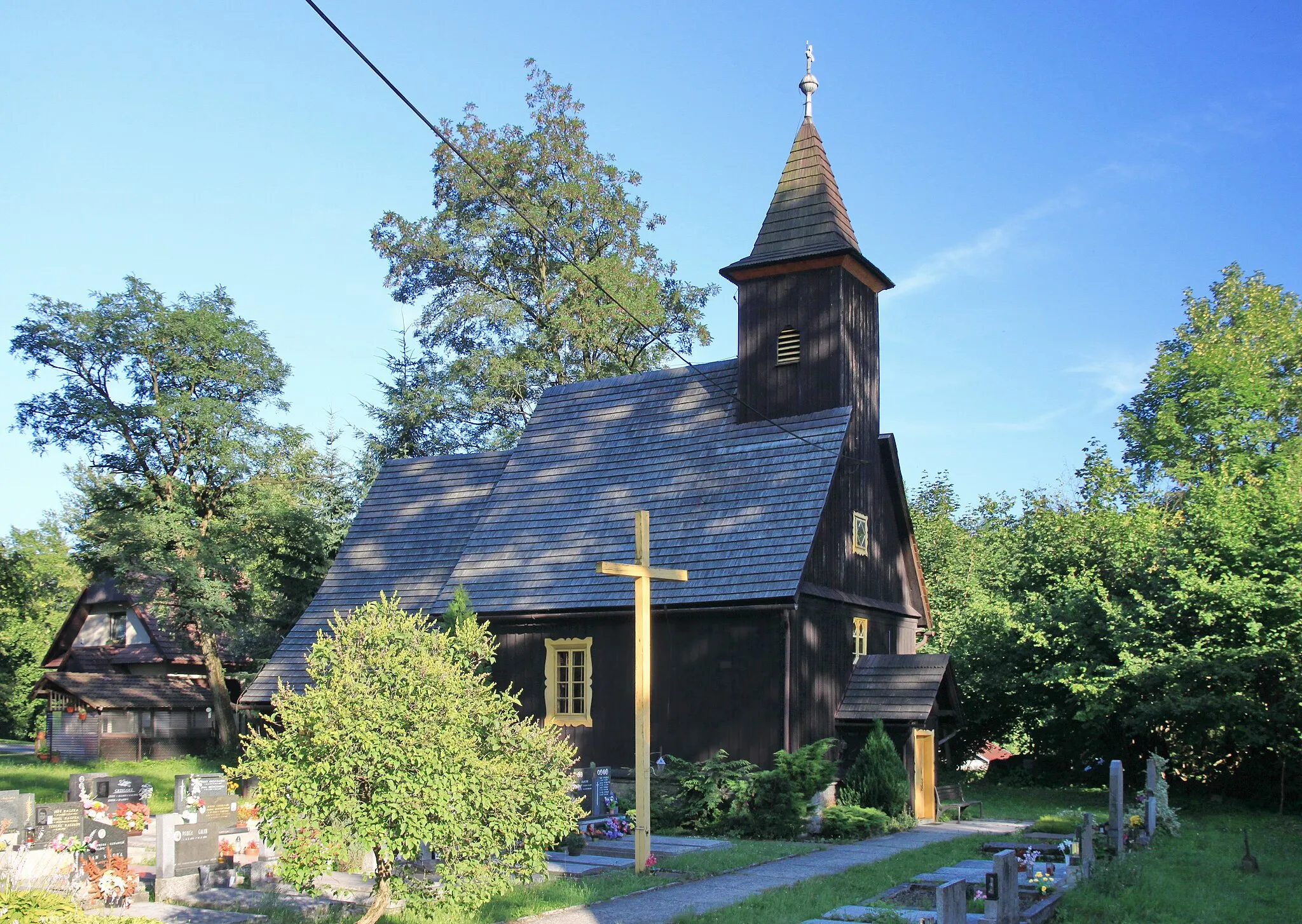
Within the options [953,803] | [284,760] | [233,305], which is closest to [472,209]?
[233,305]

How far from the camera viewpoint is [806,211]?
25.0 m

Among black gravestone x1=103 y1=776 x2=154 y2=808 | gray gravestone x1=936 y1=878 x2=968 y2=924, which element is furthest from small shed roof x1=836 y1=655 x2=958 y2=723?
black gravestone x1=103 y1=776 x2=154 y2=808

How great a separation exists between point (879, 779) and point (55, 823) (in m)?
12.9

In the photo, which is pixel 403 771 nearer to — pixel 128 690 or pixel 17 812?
pixel 17 812

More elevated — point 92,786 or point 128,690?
point 92,786

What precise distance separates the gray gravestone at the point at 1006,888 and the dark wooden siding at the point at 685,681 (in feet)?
31.3

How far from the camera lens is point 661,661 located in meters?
22.1

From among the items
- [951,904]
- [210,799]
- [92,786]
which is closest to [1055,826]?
[951,904]

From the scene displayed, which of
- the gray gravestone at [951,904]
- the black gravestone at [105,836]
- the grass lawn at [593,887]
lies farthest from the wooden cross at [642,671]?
the black gravestone at [105,836]

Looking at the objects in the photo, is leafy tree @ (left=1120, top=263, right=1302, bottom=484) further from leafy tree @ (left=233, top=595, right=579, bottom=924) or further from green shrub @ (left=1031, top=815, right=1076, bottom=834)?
leafy tree @ (left=233, top=595, right=579, bottom=924)

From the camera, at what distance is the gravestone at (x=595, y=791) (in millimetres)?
19594

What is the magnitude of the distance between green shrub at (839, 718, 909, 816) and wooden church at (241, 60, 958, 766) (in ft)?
3.06

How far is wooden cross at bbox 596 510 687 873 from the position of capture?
14.7 metres

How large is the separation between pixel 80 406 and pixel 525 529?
1728 cm
